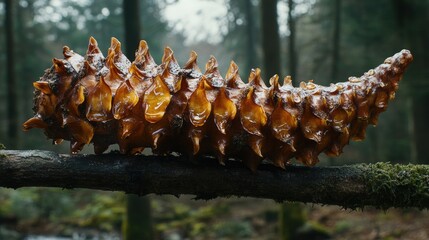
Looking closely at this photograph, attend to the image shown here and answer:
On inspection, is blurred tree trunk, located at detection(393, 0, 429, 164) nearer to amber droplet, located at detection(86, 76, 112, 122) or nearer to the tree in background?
amber droplet, located at detection(86, 76, 112, 122)

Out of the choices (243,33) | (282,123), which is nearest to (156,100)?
(282,123)

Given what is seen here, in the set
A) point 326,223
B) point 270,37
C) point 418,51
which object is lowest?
point 326,223

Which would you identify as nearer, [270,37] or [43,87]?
[43,87]

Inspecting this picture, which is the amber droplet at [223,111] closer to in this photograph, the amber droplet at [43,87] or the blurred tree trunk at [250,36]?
the amber droplet at [43,87]

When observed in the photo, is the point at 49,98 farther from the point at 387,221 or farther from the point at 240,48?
the point at 240,48

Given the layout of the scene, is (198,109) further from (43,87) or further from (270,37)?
(270,37)

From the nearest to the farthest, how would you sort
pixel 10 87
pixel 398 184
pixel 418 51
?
pixel 398 184 → pixel 418 51 → pixel 10 87

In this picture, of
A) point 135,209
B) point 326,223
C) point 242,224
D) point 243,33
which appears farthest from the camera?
point 243,33

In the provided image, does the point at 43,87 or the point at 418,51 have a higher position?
the point at 418,51
